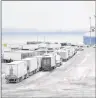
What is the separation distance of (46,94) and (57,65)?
15694 mm

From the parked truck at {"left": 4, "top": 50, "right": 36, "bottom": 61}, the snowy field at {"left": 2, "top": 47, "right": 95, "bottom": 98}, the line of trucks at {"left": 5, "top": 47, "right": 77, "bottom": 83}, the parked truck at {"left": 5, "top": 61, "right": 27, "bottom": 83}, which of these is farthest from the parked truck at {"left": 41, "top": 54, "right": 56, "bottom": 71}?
the parked truck at {"left": 5, "top": 61, "right": 27, "bottom": 83}

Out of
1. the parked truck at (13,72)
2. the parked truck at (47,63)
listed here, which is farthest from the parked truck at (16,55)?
the parked truck at (13,72)

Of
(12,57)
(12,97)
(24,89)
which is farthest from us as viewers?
(12,57)

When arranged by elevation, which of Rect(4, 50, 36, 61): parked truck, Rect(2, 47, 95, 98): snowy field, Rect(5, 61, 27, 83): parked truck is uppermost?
Rect(4, 50, 36, 61): parked truck

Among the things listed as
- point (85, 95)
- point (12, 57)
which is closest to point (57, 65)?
point (12, 57)

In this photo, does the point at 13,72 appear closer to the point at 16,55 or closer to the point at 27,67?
the point at 27,67

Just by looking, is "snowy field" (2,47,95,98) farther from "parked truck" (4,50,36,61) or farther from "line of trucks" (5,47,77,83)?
"parked truck" (4,50,36,61)

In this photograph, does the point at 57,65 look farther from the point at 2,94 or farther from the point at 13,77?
the point at 2,94

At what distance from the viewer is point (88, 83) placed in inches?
860

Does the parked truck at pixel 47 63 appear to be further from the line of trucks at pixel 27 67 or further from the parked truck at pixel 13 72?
the parked truck at pixel 13 72

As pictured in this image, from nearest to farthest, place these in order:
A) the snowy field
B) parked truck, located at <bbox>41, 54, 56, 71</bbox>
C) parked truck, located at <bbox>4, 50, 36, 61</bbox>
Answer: the snowy field
parked truck, located at <bbox>41, 54, 56, 71</bbox>
parked truck, located at <bbox>4, 50, 36, 61</bbox>

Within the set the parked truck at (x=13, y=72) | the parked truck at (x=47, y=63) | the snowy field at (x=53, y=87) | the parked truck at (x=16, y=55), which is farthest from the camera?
the parked truck at (x=16, y=55)

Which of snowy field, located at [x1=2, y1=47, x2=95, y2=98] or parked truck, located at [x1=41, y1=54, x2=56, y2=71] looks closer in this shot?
snowy field, located at [x1=2, y1=47, x2=95, y2=98]

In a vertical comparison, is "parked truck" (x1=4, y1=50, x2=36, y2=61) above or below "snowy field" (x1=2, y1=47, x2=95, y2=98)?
above
